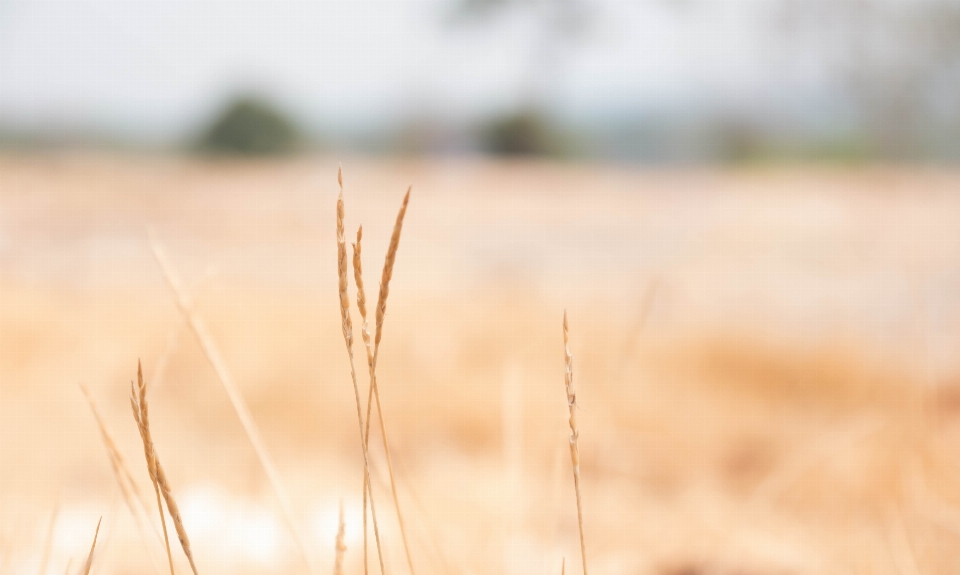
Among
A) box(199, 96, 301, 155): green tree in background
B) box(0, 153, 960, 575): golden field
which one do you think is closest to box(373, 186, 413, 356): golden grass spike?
box(0, 153, 960, 575): golden field

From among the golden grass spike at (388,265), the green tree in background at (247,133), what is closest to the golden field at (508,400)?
the golden grass spike at (388,265)

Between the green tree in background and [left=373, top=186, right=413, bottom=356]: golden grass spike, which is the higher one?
the green tree in background

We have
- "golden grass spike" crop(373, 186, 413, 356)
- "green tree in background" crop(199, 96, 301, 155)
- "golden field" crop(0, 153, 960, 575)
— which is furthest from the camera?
"green tree in background" crop(199, 96, 301, 155)

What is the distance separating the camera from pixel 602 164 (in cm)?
827

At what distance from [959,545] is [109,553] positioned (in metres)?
0.64

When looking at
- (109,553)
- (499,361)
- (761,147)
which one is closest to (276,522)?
(109,553)

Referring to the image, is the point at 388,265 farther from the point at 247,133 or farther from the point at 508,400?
the point at 247,133

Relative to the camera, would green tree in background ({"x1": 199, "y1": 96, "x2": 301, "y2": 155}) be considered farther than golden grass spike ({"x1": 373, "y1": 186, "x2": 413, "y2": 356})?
Yes

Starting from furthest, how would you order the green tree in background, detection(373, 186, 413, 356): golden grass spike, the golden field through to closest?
the green tree in background < the golden field < detection(373, 186, 413, 356): golden grass spike

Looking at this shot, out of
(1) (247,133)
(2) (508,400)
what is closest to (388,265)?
(2) (508,400)

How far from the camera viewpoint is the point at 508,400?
64 cm

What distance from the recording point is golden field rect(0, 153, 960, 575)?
0.59m

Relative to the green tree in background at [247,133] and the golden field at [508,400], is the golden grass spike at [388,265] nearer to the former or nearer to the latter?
the golden field at [508,400]

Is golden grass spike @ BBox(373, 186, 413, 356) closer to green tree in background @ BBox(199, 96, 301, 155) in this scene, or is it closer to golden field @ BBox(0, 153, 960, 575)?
golden field @ BBox(0, 153, 960, 575)
